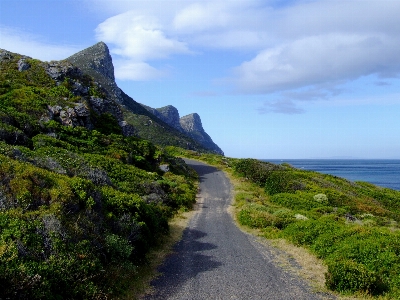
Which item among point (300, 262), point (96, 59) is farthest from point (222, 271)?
point (96, 59)

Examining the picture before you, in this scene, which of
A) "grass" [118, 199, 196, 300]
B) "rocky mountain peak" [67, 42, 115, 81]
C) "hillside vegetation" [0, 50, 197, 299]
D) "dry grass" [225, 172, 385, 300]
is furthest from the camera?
"rocky mountain peak" [67, 42, 115, 81]

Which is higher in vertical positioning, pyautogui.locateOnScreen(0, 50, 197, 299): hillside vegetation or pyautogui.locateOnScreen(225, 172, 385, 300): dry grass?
pyautogui.locateOnScreen(0, 50, 197, 299): hillside vegetation

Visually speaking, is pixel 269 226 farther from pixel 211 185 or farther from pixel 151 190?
pixel 211 185

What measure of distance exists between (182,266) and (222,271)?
1556mm

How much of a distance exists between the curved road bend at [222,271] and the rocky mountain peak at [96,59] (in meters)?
102

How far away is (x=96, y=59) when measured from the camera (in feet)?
397

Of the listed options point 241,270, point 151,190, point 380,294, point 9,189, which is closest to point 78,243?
point 9,189

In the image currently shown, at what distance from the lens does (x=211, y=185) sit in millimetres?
34000

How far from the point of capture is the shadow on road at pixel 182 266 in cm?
1032

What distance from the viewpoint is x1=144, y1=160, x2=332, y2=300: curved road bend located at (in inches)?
389

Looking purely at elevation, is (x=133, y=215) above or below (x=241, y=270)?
above

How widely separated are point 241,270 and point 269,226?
666 cm

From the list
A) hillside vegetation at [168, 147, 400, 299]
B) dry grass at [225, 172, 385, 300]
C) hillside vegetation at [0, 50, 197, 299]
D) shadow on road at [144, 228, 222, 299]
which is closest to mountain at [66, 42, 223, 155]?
hillside vegetation at [168, 147, 400, 299]

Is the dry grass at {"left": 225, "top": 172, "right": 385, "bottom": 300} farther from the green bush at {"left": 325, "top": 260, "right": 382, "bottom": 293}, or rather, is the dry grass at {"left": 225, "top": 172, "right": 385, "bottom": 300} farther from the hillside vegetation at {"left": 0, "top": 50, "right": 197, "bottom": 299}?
the hillside vegetation at {"left": 0, "top": 50, "right": 197, "bottom": 299}
